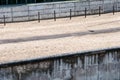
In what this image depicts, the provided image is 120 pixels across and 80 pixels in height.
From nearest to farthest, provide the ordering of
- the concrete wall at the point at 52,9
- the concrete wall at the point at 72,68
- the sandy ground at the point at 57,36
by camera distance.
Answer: the concrete wall at the point at 72,68
the sandy ground at the point at 57,36
the concrete wall at the point at 52,9

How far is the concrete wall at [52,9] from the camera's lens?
108 ft

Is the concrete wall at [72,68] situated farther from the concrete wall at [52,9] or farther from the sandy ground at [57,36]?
the concrete wall at [52,9]

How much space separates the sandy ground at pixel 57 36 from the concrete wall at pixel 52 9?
806mm

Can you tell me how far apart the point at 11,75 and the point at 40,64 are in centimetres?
142

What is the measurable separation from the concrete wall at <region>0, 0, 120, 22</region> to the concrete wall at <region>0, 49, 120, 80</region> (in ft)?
42.5

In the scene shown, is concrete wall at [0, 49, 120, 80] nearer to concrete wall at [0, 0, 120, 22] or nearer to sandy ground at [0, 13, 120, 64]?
sandy ground at [0, 13, 120, 64]

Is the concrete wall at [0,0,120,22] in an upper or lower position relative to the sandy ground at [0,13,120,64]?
upper

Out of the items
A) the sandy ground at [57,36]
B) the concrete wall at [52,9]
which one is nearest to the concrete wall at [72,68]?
the sandy ground at [57,36]

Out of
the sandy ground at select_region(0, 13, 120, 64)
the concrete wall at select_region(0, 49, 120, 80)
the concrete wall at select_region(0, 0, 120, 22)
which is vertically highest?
the concrete wall at select_region(0, 0, 120, 22)

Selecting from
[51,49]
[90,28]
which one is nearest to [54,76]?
[51,49]

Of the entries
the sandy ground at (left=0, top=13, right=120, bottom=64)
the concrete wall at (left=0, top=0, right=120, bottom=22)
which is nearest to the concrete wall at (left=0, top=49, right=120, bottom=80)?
the sandy ground at (left=0, top=13, right=120, bottom=64)

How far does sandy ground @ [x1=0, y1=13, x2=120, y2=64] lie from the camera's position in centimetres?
2348

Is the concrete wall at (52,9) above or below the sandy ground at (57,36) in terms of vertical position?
above

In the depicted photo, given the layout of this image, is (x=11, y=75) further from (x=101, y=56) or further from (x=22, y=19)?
(x=22, y=19)
